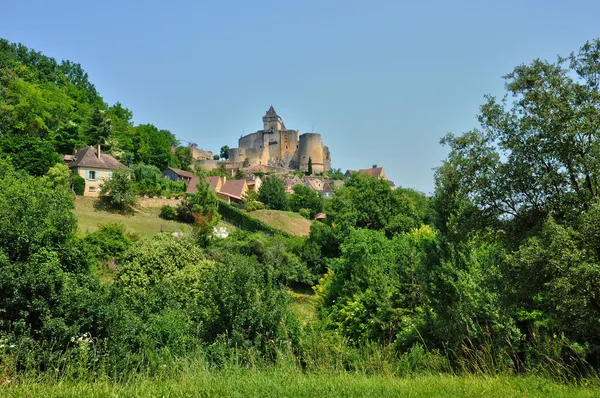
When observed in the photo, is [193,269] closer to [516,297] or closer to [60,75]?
[516,297]

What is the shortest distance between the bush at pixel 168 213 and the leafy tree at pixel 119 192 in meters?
2.63

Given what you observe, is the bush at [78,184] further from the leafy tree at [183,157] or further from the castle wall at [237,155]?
the castle wall at [237,155]

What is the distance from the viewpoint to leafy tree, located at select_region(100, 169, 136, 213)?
3725cm

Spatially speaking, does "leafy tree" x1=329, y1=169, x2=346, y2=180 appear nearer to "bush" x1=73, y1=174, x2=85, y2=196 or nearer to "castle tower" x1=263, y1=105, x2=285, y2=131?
"castle tower" x1=263, y1=105, x2=285, y2=131

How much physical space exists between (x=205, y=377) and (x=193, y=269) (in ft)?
44.0

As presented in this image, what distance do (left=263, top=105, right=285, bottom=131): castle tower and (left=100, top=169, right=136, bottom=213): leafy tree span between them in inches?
3191

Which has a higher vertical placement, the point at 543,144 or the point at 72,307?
the point at 543,144

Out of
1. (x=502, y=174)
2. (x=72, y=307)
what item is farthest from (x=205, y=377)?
(x=502, y=174)

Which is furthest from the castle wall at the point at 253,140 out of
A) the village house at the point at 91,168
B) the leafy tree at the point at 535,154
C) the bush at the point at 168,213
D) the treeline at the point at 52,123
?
the leafy tree at the point at 535,154

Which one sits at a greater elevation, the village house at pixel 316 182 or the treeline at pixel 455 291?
the village house at pixel 316 182

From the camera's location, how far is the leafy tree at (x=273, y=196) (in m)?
56.1

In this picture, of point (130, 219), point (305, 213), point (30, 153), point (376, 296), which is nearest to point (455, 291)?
Answer: point (376, 296)

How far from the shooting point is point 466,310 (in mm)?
10500

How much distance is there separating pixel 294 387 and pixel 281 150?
110163mm
